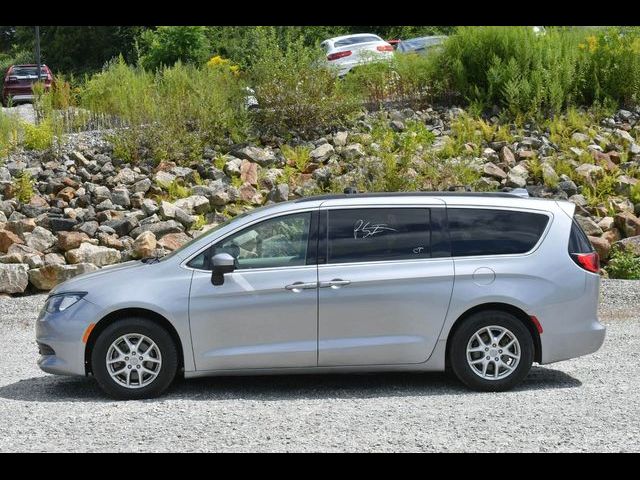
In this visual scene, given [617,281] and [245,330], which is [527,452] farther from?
[617,281]

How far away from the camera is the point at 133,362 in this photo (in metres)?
8.40

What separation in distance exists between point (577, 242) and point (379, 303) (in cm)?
180

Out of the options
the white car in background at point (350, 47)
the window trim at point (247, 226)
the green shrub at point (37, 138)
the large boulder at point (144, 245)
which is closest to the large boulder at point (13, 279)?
the large boulder at point (144, 245)

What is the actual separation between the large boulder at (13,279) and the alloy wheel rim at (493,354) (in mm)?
7500

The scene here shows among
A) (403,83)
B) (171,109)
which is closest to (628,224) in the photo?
(403,83)

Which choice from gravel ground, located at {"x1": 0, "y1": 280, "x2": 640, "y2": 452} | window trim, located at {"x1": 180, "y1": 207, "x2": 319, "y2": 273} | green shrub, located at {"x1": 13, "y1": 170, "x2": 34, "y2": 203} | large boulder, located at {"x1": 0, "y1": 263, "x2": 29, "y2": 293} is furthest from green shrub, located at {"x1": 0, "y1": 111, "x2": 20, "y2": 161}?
window trim, located at {"x1": 180, "y1": 207, "x2": 319, "y2": 273}

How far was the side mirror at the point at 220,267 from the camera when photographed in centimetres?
839

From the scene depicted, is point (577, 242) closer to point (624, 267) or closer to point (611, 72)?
point (624, 267)

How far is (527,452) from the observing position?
21.4ft

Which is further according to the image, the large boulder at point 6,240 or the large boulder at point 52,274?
the large boulder at point 6,240

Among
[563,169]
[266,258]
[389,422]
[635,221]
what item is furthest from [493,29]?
[389,422]

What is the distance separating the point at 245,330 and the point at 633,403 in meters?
3.11

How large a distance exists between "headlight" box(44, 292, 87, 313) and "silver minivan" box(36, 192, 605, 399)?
2 centimetres

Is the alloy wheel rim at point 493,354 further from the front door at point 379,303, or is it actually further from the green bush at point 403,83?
the green bush at point 403,83
